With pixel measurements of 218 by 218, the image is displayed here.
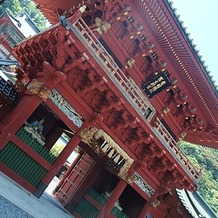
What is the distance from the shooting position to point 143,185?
1212cm

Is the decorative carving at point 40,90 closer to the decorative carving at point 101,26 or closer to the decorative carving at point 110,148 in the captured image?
the decorative carving at point 110,148

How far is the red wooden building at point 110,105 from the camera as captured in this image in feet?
29.5

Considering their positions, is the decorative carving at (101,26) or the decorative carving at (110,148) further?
the decorative carving at (110,148)

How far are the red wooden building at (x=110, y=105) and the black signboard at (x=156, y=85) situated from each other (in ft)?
0.15

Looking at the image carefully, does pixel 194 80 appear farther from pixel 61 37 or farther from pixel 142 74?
pixel 61 37

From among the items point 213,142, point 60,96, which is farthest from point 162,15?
point 213,142

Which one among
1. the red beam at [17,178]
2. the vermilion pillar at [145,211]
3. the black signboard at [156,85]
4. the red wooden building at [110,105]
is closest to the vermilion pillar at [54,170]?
the red wooden building at [110,105]

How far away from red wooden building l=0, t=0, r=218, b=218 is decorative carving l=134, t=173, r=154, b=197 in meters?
0.05

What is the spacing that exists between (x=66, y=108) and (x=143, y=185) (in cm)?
538

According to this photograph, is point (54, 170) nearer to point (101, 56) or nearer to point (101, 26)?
point (101, 56)

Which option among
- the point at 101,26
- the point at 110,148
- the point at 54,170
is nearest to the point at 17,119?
the point at 54,170

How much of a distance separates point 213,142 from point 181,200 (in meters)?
3.85

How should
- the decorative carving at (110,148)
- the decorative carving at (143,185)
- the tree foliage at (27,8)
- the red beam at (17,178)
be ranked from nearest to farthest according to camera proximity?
the red beam at (17,178) < the decorative carving at (110,148) < the decorative carving at (143,185) < the tree foliage at (27,8)

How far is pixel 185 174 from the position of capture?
459 inches
